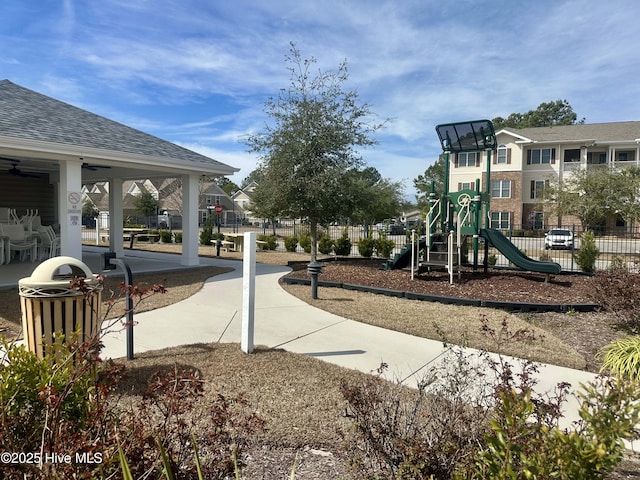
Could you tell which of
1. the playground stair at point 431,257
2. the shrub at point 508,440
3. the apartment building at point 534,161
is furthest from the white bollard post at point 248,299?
the apartment building at point 534,161

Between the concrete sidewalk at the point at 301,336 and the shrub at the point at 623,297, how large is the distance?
2.02 m

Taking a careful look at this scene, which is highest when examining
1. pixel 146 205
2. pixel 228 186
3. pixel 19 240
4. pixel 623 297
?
pixel 228 186

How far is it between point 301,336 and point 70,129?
8.72 meters

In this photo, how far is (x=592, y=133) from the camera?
37594 mm

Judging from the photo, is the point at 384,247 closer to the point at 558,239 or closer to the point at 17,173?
the point at 558,239

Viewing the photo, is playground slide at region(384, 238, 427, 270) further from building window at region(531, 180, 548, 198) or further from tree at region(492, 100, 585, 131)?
tree at region(492, 100, 585, 131)

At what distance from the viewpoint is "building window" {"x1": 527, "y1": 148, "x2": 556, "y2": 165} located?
124 feet

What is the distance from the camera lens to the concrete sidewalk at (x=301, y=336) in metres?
4.82

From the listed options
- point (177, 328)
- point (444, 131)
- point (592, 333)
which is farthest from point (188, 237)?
point (592, 333)

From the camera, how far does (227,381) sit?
424 cm

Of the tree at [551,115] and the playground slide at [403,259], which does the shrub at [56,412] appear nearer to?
the playground slide at [403,259]

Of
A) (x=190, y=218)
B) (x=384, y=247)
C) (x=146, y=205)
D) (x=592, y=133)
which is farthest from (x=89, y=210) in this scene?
(x=592, y=133)

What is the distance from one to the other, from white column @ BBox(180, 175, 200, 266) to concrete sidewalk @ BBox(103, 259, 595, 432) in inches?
193

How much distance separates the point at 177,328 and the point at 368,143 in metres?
8.12
